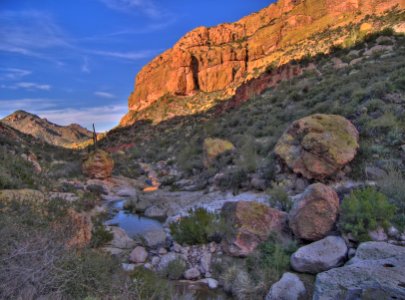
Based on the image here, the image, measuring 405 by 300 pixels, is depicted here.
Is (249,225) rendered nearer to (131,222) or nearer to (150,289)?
(150,289)

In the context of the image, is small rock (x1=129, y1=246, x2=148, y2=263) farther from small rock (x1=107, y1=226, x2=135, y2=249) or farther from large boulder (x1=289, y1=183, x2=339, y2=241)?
large boulder (x1=289, y1=183, x2=339, y2=241)

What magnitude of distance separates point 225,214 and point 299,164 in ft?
10.9

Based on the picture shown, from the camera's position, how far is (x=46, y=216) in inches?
257

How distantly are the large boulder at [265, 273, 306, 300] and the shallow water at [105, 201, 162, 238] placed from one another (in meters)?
5.64

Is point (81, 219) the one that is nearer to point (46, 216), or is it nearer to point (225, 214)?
point (46, 216)

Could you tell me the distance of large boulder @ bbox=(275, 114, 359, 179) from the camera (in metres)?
8.82

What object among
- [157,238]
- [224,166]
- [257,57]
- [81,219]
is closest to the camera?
[81,219]

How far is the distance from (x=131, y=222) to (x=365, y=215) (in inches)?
314

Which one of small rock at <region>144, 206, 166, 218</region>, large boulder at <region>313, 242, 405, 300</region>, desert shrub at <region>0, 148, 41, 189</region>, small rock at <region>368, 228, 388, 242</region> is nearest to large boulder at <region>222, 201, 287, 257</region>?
small rock at <region>368, 228, 388, 242</region>

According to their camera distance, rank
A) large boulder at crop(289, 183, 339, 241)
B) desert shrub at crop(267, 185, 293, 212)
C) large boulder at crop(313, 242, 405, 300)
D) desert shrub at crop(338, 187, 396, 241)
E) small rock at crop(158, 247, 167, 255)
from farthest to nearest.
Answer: desert shrub at crop(267, 185, 293, 212), small rock at crop(158, 247, 167, 255), large boulder at crop(289, 183, 339, 241), desert shrub at crop(338, 187, 396, 241), large boulder at crop(313, 242, 405, 300)

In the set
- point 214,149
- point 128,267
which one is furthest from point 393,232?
point 214,149

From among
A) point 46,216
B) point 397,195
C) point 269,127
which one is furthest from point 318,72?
point 46,216

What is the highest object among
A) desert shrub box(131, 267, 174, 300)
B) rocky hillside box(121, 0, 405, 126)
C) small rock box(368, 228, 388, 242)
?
rocky hillside box(121, 0, 405, 126)

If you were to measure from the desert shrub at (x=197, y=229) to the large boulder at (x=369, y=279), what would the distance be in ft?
11.0
